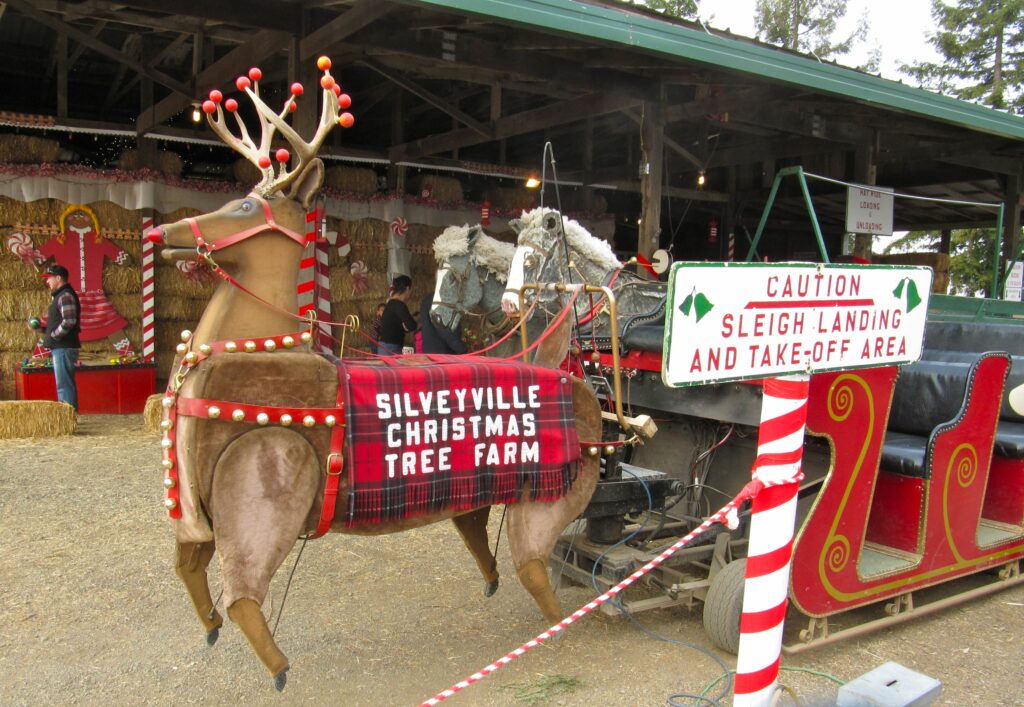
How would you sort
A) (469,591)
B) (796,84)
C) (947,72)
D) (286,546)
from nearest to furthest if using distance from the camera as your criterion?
(286,546) < (469,591) < (796,84) < (947,72)

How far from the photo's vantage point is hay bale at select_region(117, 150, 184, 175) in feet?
34.1

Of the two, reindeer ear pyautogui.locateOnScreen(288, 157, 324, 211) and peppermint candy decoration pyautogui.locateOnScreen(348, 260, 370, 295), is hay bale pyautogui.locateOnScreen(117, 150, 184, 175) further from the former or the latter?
reindeer ear pyautogui.locateOnScreen(288, 157, 324, 211)

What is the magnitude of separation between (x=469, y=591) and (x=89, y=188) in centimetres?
821

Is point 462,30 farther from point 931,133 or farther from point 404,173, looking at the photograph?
point 931,133

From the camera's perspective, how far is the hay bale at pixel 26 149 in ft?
31.3

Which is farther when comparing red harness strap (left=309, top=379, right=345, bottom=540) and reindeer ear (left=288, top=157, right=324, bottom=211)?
reindeer ear (left=288, top=157, right=324, bottom=211)

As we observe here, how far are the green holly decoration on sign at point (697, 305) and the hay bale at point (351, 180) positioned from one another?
960 cm

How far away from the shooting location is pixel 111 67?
1154 cm

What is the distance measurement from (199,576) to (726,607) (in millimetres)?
2427

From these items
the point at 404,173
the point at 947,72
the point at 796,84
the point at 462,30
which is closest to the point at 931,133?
the point at 796,84

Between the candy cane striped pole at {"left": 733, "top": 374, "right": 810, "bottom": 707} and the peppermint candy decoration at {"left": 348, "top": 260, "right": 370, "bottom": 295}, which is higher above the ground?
the peppermint candy decoration at {"left": 348, "top": 260, "right": 370, "bottom": 295}

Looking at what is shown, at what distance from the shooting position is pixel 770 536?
2564 mm

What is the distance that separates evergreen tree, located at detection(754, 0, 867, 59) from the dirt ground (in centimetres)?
3666

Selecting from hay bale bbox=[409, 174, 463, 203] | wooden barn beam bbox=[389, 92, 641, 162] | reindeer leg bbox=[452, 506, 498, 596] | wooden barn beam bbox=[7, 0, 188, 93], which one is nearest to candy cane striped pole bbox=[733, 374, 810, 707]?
reindeer leg bbox=[452, 506, 498, 596]
